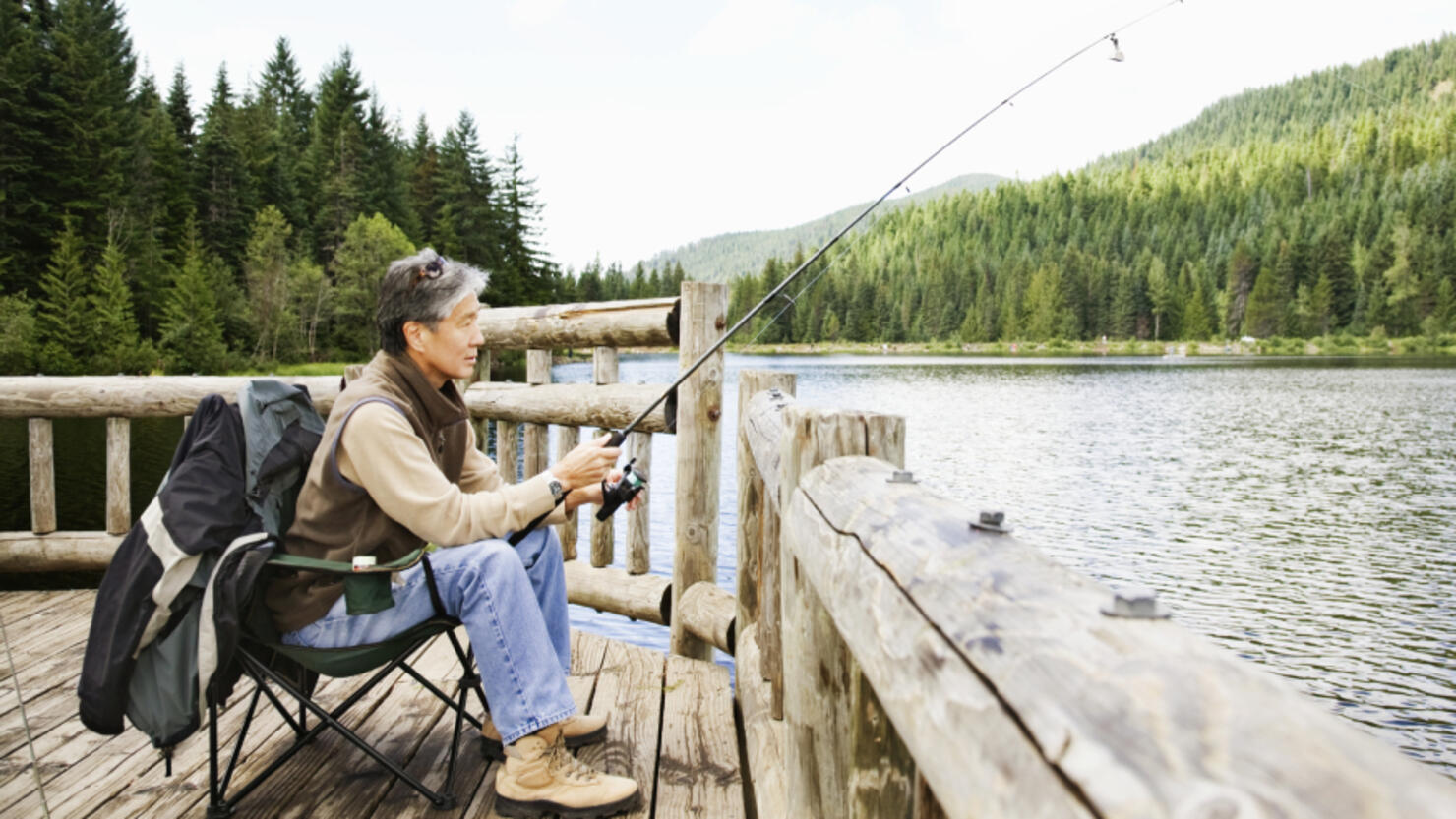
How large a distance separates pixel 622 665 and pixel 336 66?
227ft

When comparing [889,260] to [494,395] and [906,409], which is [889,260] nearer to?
[906,409]

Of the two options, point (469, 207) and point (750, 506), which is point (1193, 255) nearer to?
point (469, 207)

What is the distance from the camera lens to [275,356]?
43.6 m

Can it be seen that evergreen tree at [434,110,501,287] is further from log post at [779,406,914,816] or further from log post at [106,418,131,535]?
log post at [779,406,914,816]

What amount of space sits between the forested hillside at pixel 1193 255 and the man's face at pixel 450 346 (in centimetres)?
7397

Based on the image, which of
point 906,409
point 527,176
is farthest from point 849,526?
point 527,176

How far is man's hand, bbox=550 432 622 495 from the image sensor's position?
2652mm

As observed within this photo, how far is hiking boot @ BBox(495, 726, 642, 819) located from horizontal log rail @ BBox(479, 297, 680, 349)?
194cm

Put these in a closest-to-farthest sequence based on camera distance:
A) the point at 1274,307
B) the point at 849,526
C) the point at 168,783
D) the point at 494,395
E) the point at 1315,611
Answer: the point at 849,526, the point at 168,783, the point at 494,395, the point at 1315,611, the point at 1274,307

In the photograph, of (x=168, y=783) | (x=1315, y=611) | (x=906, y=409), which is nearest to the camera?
(x=168, y=783)

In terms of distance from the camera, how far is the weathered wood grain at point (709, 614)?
12.2 feet

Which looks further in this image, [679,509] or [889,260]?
[889,260]

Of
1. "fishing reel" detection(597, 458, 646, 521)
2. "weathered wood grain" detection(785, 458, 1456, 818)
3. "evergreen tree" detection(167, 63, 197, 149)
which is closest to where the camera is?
"weathered wood grain" detection(785, 458, 1456, 818)

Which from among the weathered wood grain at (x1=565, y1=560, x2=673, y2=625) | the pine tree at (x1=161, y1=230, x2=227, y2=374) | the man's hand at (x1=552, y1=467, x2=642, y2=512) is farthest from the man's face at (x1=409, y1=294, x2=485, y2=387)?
the pine tree at (x1=161, y1=230, x2=227, y2=374)
